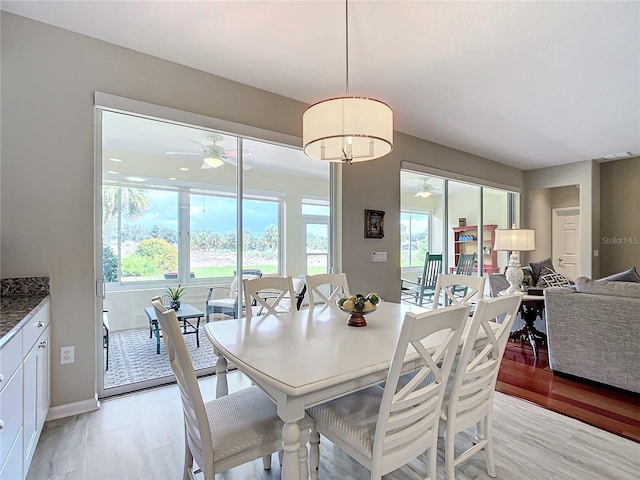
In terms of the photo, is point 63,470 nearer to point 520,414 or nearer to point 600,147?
point 520,414

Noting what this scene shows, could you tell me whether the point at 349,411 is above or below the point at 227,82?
below

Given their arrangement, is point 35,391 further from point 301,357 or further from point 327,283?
point 327,283

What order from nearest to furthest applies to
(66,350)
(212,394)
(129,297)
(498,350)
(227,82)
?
(498,350)
(66,350)
(212,394)
(227,82)
(129,297)

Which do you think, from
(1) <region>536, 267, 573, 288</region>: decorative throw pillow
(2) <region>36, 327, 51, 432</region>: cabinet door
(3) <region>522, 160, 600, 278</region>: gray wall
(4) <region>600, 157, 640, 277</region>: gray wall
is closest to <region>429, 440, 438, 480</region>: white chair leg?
(2) <region>36, 327, 51, 432</region>: cabinet door

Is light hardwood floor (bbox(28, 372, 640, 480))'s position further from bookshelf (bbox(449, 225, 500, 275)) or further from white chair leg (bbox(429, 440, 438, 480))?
bookshelf (bbox(449, 225, 500, 275))

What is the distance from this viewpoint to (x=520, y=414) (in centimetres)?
245

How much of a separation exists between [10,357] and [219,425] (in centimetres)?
88

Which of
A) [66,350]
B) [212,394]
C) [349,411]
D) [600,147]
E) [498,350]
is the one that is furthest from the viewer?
[600,147]

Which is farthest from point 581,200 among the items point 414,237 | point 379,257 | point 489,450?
point 489,450

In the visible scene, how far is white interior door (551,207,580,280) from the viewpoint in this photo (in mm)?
6950

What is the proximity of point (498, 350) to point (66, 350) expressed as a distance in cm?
281

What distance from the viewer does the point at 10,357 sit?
1.38 m

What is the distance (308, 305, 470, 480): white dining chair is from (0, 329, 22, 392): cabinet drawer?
4.06ft

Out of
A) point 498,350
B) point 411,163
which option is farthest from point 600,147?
point 498,350
